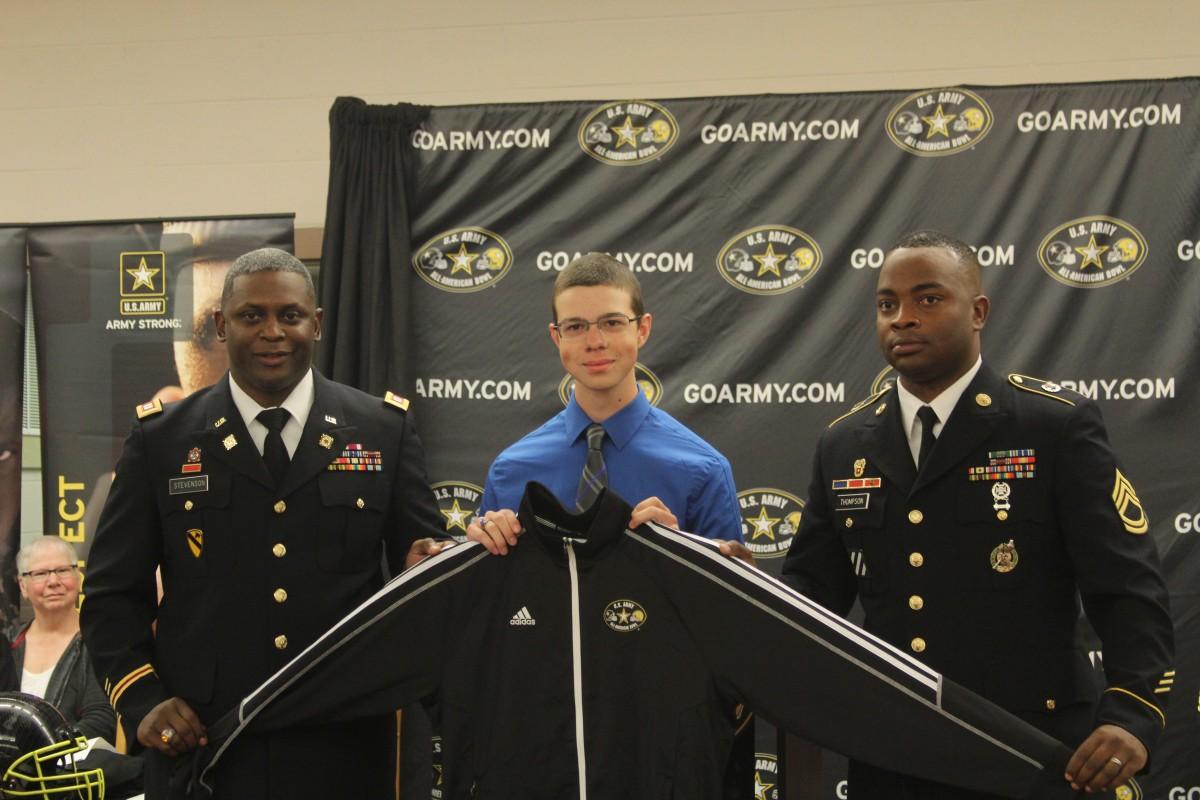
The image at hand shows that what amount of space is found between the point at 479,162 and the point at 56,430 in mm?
1974

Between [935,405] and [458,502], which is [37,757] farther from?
[935,405]

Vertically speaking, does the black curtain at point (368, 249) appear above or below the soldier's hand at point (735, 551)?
above

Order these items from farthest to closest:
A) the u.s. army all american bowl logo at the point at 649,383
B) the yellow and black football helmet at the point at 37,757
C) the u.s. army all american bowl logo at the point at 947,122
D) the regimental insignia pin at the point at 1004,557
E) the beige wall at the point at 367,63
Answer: the beige wall at the point at 367,63
the u.s. army all american bowl logo at the point at 649,383
the u.s. army all american bowl logo at the point at 947,122
the yellow and black football helmet at the point at 37,757
the regimental insignia pin at the point at 1004,557

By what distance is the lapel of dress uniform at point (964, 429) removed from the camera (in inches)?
90.8

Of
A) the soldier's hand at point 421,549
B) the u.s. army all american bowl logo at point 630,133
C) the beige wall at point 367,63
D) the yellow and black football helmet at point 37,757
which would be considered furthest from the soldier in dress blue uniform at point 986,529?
the beige wall at point 367,63

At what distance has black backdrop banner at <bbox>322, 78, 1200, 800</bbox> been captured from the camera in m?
4.05

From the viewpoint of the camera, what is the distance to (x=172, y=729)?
221 cm

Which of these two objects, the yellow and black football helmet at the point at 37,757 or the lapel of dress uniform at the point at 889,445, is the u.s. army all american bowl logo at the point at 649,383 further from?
the yellow and black football helmet at the point at 37,757

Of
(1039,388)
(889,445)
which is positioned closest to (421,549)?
(889,445)

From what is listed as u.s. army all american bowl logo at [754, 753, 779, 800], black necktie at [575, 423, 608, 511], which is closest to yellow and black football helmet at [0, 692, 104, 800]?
black necktie at [575, 423, 608, 511]

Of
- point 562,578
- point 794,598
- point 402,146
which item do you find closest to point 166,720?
point 562,578

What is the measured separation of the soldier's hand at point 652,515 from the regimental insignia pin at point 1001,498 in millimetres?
633

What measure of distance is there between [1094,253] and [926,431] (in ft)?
6.88

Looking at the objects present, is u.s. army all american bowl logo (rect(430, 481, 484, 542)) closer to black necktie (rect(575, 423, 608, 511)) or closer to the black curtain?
the black curtain
